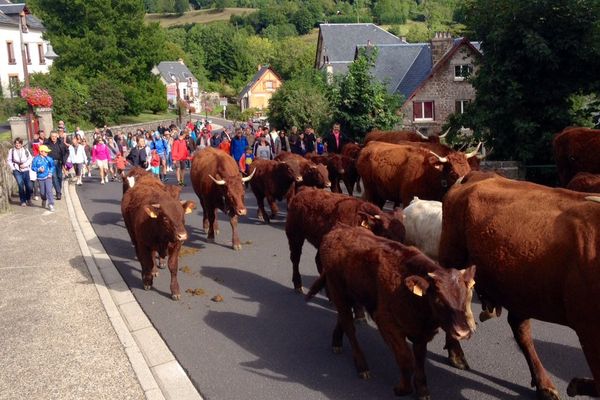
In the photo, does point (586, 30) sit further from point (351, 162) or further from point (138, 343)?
point (138, 343)

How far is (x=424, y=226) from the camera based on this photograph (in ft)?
27.1

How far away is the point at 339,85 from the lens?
851 inches

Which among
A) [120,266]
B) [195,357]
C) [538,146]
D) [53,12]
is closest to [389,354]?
[195,357]

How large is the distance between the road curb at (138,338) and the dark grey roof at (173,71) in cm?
8775

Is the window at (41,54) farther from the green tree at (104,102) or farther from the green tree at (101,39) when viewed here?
the green tree at (104,102)

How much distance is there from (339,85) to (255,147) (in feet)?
14.0

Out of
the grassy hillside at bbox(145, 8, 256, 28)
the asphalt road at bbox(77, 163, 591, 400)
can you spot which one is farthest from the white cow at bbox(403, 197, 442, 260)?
the grassy hillside at bbox(145, 8, 256, 28)

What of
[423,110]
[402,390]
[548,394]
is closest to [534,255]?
[548,394]

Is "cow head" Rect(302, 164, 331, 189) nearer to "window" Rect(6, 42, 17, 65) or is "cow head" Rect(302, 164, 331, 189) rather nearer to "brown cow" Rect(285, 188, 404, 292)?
"brown cow" Rect(285, 188, 404, 292)

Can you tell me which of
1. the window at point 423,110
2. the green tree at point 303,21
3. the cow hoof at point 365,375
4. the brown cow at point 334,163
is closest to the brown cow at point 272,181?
the brown cow at point 334,163

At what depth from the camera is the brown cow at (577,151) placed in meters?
10.1

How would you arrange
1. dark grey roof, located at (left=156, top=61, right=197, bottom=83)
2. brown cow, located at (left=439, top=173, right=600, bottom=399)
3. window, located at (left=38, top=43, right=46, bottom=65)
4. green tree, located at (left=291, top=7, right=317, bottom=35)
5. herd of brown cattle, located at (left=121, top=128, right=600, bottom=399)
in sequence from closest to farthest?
brown cow, located at (left=439, top=173, right=600, bottom=399)
herd of brown cattle, located at (left=121, top=128, right=600, bottom=399)
window, located at (left=38, top=43, right=46, bottom=65)
dark grey roof, located at (left=156, top=61, right=197, bottom=83)
green tree, located at (left=291, top=7, right=317, bottom=35)

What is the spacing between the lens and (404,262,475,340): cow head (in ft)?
15.9

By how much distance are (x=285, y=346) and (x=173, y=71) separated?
9614 cm
